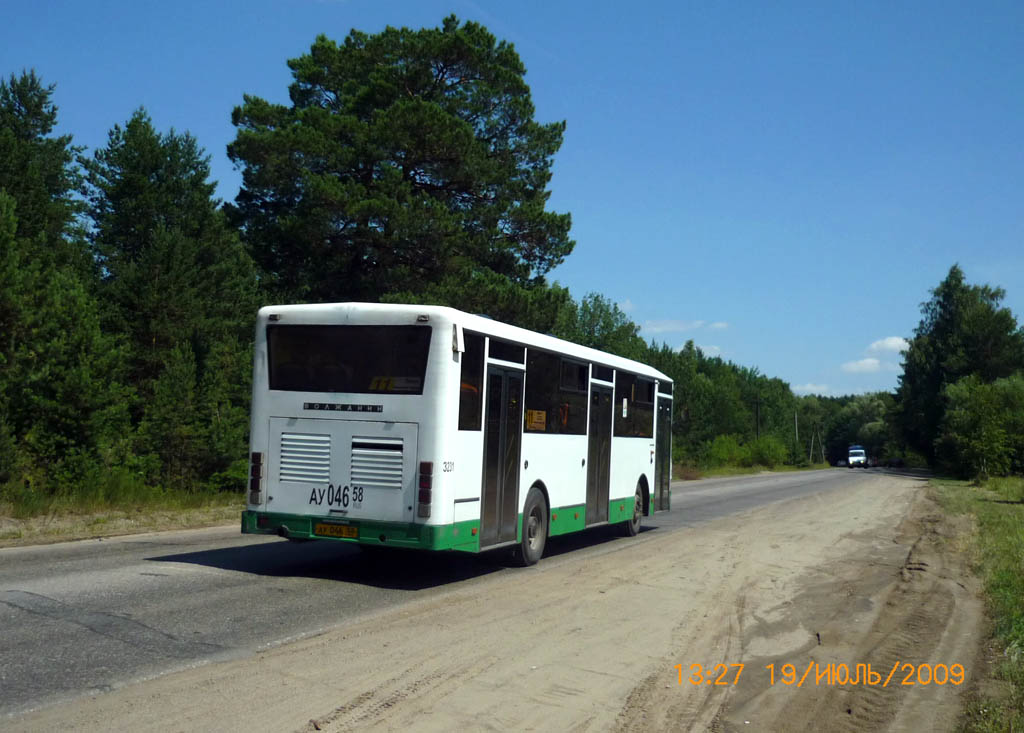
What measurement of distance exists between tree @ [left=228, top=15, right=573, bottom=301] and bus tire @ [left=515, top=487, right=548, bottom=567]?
50.9 feet

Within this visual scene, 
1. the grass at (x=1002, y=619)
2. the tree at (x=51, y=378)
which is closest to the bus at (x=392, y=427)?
the grass at (x=1002, y=619)

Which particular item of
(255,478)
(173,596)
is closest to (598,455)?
(255,478)

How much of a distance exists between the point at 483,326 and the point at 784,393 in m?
164

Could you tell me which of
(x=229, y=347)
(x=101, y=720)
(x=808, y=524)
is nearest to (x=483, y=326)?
(x=101, y=720)

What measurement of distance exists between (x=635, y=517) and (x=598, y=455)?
274 centimetres

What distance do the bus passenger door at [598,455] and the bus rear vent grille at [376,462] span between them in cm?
495

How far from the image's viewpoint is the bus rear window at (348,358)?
1072 cm

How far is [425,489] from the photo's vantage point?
10.5 m

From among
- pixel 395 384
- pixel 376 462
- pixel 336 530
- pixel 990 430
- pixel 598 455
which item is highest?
pixel 990 430

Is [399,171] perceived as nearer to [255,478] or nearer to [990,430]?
[255,478]

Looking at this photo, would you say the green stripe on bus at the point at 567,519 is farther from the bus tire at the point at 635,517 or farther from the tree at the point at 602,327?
the tree at the point at 602,327

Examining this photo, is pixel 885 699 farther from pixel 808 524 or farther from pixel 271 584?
pixel 808 524
